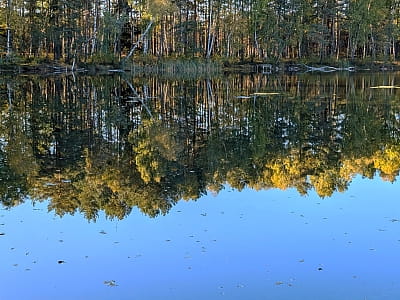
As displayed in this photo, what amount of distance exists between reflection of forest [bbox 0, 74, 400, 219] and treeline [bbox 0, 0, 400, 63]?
28905mm

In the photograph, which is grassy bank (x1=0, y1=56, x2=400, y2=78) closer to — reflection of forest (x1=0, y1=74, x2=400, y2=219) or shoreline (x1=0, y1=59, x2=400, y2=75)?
shoreline (x1=0, y1=59, x2=400, y2=75)

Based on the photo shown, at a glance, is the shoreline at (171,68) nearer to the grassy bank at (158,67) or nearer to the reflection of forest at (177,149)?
the grassy bank at (158,67)

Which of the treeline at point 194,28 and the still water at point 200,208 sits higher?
the treeline at point 194,28

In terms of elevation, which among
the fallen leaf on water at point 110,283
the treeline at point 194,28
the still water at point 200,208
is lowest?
the fallen leaf on water at point 110,283

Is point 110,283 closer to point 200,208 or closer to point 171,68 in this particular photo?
point 200,208

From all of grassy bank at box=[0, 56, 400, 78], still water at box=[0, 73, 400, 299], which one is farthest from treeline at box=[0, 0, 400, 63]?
still water at box=[0, 73, 400, 299]

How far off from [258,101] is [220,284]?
17884mm

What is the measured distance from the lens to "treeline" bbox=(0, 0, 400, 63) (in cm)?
5009

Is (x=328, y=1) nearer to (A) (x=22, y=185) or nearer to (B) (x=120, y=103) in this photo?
(B) (x=120, y=103)

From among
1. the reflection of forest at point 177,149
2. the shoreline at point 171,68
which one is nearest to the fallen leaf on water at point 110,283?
the reflection of forest at point 177,149

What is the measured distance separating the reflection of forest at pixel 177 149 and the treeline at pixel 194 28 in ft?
94.8

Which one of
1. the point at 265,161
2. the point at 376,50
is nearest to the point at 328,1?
the point at 376,50

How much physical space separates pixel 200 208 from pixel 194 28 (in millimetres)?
53303

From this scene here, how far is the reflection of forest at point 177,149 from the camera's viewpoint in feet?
31.8
